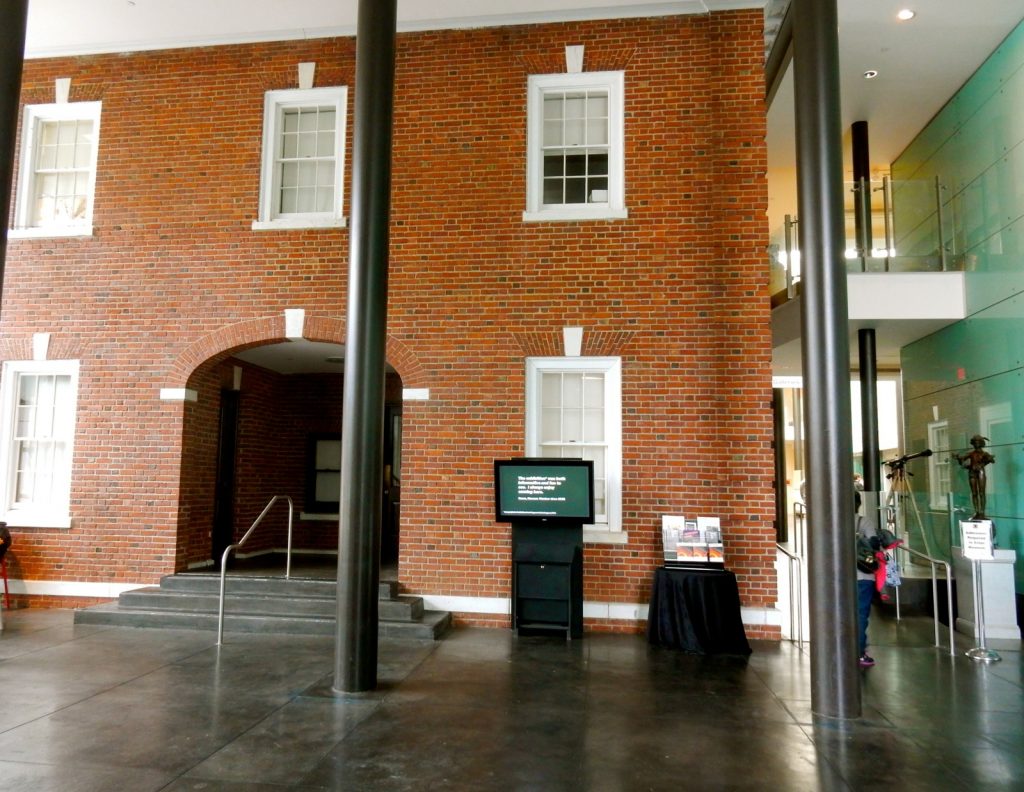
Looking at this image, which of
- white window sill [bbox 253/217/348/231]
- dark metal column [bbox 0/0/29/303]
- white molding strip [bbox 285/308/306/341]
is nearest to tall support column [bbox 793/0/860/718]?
white window sill [bbox 253/217/348/231]

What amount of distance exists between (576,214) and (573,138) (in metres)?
1.01

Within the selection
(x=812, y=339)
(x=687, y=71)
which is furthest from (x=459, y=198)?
(x=812, y=339)

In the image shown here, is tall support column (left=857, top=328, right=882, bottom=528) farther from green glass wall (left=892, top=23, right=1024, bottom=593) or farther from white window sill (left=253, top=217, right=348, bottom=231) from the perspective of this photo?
white window sill (left=253, top=217, right=348, bottom=231)

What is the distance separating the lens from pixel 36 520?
26.5ft

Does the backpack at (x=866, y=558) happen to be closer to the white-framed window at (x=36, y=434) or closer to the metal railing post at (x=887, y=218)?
the metal railing post at (x=887, y=218)

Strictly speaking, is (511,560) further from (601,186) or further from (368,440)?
(601,186)

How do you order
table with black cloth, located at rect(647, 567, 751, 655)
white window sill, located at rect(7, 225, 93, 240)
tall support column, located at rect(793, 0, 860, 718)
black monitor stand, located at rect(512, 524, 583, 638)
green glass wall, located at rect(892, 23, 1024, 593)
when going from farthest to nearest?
white window sill, located at rect(7, 225, 93, 240), green glass wall, located at rect(892, 23, 1024, 593), black monitor stand, located at rect(512, 524, 583, 638), table with black cloth, located at rect(647, 567, 751, 655), tall support column, located at rect(793, 0, 860, 718)

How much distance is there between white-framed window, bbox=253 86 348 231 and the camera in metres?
8.20

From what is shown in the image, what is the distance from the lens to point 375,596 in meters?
5.20

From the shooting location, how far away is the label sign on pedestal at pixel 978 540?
277 inches

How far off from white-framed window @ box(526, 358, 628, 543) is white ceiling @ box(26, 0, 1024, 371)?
9.82 ft

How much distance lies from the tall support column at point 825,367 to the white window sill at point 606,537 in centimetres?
247

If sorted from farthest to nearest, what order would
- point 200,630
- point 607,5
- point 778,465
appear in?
point 778,465 → point 607,5 → point 200,630

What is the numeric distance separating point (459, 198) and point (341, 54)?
232 centimetres
